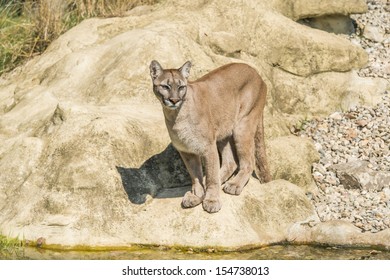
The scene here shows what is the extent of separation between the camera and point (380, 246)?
9.37 metres

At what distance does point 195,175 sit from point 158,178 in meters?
0.49

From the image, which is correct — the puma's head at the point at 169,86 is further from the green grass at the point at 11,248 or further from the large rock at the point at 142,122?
the green grass at the point at 11,248

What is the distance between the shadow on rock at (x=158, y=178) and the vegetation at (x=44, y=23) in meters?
4.23

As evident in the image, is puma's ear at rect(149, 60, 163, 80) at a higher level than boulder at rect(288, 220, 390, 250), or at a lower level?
higher

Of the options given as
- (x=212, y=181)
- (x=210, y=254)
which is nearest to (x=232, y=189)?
(x=212, y=181)

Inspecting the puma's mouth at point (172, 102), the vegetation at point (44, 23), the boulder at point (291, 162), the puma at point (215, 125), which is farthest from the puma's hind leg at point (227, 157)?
the vegetation at point (44, 23)

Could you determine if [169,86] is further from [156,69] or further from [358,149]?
[358,149]

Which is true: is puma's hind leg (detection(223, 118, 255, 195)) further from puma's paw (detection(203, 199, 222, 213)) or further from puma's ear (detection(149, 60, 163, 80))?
puma's ear (detection(149, 60, 163, 80))

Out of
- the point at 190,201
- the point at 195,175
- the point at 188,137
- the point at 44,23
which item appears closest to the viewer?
the point at 188,137

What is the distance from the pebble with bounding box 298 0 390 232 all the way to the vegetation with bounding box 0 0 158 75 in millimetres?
3737

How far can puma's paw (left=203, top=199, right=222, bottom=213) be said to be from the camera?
937 centimetres

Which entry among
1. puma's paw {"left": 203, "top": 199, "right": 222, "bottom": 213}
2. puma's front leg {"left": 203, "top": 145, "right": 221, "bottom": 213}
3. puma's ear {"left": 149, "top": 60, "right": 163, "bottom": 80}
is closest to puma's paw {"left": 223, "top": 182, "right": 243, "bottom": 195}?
puma's front leg {"left": 203, "top": 145, "right": 221, "bottom": 213}

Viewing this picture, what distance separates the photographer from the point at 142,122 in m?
10.2

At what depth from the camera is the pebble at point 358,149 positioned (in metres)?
10.4
